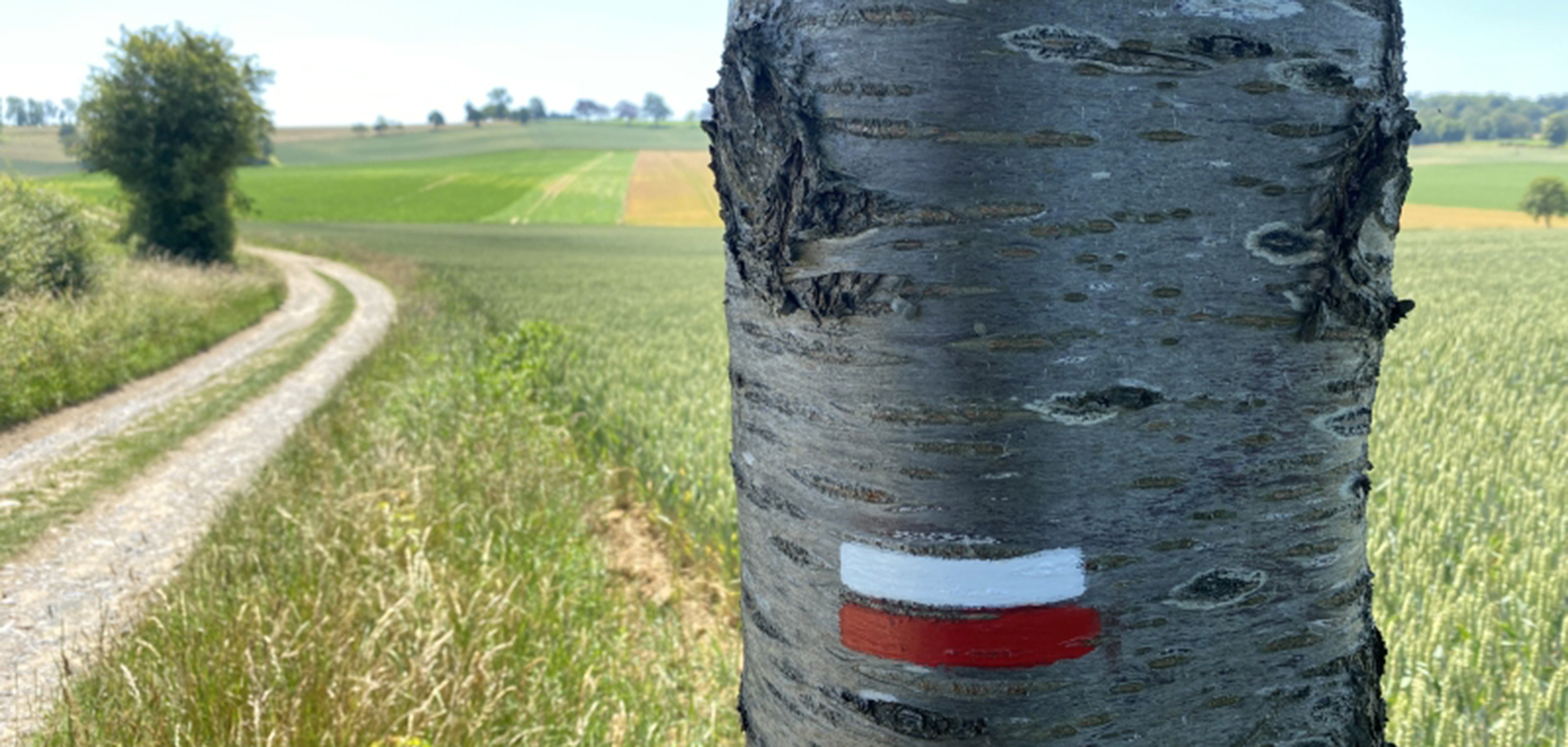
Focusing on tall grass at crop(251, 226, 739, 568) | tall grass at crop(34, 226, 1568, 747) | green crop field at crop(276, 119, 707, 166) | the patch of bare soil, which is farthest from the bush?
green crop field at crop(276, 119, 707, 166)

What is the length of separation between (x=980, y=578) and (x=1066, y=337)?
0.22 metres

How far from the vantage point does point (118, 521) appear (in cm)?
652

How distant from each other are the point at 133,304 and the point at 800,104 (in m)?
15.9

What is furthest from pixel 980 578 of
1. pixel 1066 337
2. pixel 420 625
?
pixel 420 625

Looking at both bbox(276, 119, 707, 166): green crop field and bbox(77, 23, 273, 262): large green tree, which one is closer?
bbox(77, 23, 273, 262): large green tree

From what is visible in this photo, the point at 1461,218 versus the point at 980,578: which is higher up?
the point at 980,578

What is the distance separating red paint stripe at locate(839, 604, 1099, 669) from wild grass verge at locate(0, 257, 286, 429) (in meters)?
10.8

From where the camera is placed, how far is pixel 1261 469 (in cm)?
86

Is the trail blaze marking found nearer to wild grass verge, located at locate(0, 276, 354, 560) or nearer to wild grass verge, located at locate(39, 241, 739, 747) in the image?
wild grass verge, located at locate(39, 241, 739, 747)

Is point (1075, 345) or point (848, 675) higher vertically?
point (1075, 345)

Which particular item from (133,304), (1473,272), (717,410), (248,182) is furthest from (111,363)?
(248,182)

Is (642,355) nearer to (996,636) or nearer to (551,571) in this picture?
(551,571)

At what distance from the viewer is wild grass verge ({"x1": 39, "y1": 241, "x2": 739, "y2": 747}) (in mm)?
2727

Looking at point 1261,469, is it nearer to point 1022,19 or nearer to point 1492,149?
point 1022,19
